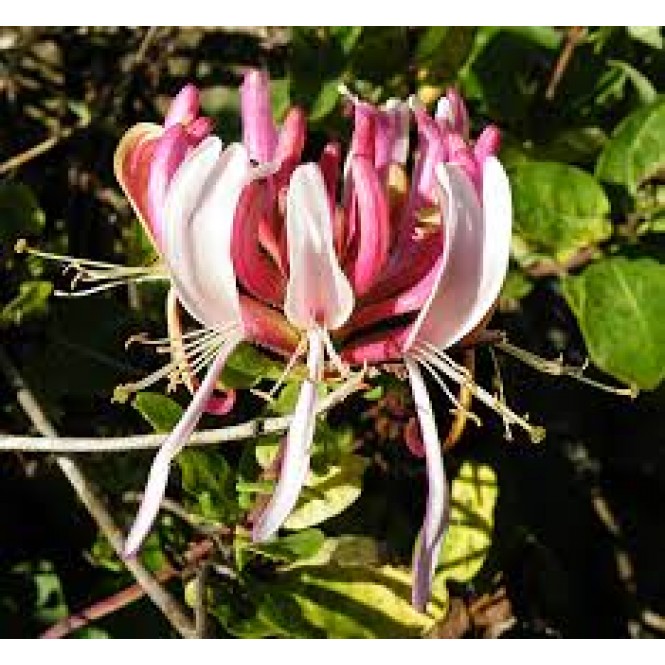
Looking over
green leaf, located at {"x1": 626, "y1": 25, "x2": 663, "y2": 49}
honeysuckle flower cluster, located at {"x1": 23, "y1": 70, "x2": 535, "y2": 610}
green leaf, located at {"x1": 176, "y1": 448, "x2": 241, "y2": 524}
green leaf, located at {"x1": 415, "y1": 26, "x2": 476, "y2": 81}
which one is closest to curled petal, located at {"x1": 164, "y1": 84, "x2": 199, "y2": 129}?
honeysuckle flower cluster, located at {"x1": 23, "y1": 70, "x2": 535, "y2": 610}

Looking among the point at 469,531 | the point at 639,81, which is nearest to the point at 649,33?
the point at 639,81

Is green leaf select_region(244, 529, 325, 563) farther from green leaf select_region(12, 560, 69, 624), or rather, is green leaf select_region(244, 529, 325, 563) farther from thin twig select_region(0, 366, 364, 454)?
green leaf select_region(12, 560, 69, 624)

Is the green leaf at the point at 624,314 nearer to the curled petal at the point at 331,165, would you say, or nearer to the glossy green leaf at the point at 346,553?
the glossy green leaf at the point at 346,553

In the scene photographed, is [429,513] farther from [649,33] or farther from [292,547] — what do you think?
[649,33]

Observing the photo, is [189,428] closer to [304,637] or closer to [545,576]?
[304,637]

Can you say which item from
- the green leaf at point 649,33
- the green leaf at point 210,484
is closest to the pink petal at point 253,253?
the green leaf at point 210,484
